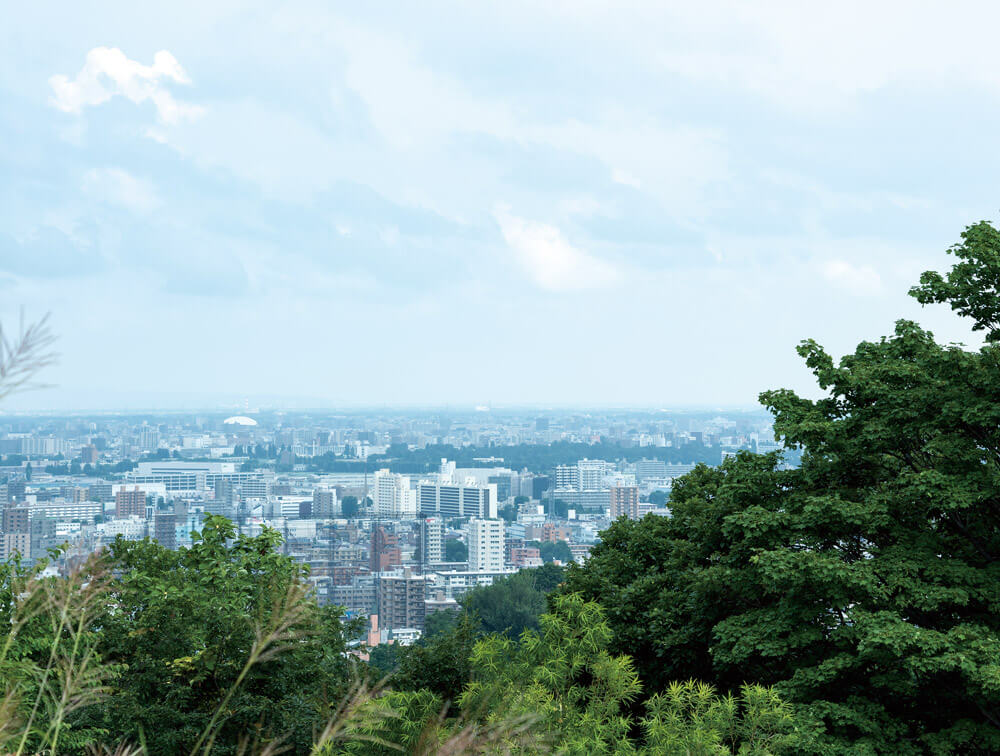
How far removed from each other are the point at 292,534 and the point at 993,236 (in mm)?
132357

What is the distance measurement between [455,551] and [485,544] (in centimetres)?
669

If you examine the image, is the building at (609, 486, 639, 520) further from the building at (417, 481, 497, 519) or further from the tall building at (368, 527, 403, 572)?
the tall building at (368, 527, 403, 572)

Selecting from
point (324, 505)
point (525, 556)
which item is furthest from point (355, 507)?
point (525, 556)

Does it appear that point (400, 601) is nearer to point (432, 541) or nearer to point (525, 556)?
point (525, 556)

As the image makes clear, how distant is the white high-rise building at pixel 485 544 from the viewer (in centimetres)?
13188

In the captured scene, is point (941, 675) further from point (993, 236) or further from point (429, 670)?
point (429, 670)

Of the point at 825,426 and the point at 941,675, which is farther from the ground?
the point at 825,426

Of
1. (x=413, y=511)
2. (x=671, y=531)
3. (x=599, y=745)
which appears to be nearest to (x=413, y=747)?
(x=599, y=745)

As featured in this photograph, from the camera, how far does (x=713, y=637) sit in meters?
11.0

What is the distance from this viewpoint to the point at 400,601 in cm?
10125

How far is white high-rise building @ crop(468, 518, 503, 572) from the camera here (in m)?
132

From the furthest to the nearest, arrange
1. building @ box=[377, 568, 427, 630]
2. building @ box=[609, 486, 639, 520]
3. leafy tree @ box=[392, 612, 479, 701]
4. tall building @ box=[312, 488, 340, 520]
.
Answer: tall building @ box=[312, 488, 340, 520]
building @ box=[609, 486, 639, 520]
building @ box=[377, 568, 427, 630]
leafy tree @ box=[392, 612, 479, 701]

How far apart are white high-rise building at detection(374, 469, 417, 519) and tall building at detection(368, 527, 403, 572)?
94.4ft

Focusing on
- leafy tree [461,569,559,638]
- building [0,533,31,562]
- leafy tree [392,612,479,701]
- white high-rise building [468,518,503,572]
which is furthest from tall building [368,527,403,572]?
leafy tree [392,612,479,701]
